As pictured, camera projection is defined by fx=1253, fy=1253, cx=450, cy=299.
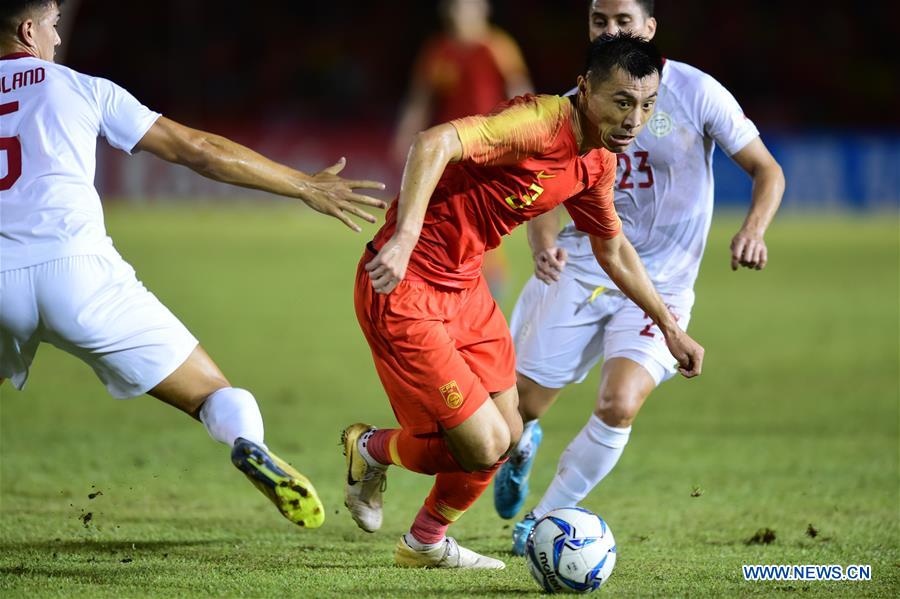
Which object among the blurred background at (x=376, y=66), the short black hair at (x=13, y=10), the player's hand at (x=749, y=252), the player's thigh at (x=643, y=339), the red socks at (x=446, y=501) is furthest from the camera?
the blurred background at (x=376, y=66)

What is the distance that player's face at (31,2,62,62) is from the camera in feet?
15.4

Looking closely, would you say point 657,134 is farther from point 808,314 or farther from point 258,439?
point 808,314

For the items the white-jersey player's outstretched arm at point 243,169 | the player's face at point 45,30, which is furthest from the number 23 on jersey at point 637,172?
the player's face at point 45,30

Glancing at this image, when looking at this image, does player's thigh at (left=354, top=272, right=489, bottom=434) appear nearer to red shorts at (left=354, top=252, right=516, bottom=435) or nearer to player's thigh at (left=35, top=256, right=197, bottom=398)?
red shorts at (left=354, top=252, right=516, bottom=435)

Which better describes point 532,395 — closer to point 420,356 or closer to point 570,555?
point 420,356

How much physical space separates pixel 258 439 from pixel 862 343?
29.7 feet

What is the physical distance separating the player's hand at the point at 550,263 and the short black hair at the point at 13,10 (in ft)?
7.77

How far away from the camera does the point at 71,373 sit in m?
11.2

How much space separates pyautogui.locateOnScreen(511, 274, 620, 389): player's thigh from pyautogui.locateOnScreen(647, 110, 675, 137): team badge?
79cm

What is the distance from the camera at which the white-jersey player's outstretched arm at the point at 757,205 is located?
5312 millimetres

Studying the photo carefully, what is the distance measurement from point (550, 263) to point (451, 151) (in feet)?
4.88

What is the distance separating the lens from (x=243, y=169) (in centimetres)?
457

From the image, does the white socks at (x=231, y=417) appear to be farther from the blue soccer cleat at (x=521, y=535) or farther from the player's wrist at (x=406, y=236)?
the blue soccer cleat at (x=521, y=535)

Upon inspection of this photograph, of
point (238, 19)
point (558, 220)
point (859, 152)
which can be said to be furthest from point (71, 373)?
point (238, 19)
